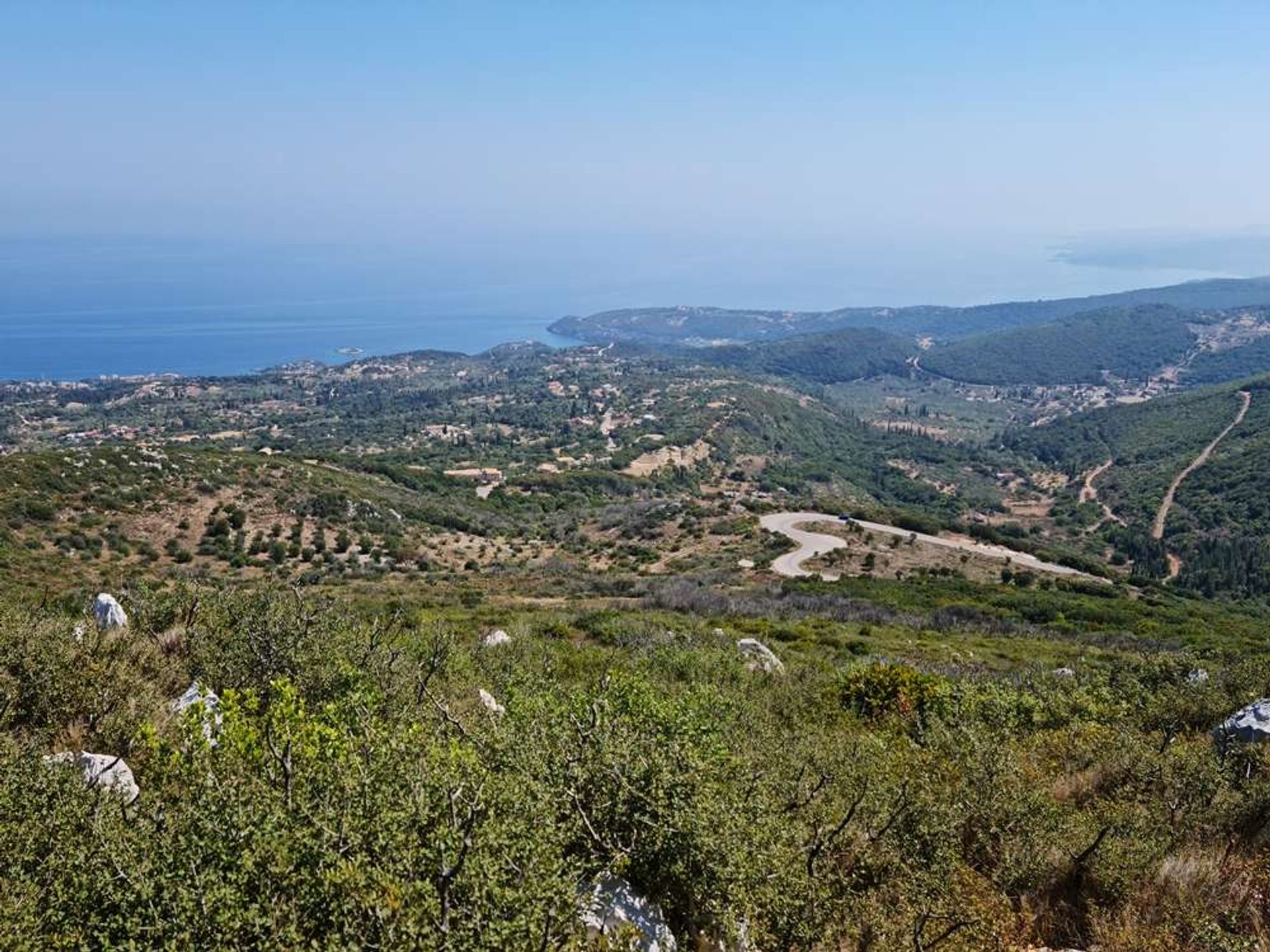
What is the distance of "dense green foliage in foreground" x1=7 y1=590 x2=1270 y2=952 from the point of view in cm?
458

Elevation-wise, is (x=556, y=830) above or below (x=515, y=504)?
above

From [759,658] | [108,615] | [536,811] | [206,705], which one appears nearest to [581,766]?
[536,811]

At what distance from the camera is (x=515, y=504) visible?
80000 mm

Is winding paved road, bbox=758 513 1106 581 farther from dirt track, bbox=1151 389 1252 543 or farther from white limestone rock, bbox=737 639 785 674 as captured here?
dirt track, bbox=1151 389 1252 543

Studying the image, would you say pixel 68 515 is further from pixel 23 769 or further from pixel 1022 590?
pixel 1022 590

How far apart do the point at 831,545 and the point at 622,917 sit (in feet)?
189

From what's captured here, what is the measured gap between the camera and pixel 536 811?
5539mm

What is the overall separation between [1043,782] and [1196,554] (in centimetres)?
9861

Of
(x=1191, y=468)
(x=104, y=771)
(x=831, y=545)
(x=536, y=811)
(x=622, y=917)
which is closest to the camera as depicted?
(x=536, y=811)

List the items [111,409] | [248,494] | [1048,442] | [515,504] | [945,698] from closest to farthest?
[945,698] < [248,494] < [515,504] < [111,409] < [1048,442]

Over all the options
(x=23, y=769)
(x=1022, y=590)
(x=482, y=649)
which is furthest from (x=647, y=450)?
(x=23, y=769)

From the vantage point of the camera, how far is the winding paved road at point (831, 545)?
178 ft

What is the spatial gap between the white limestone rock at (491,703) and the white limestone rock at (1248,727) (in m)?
11.6

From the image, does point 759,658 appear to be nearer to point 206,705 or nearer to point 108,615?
point 206,705
